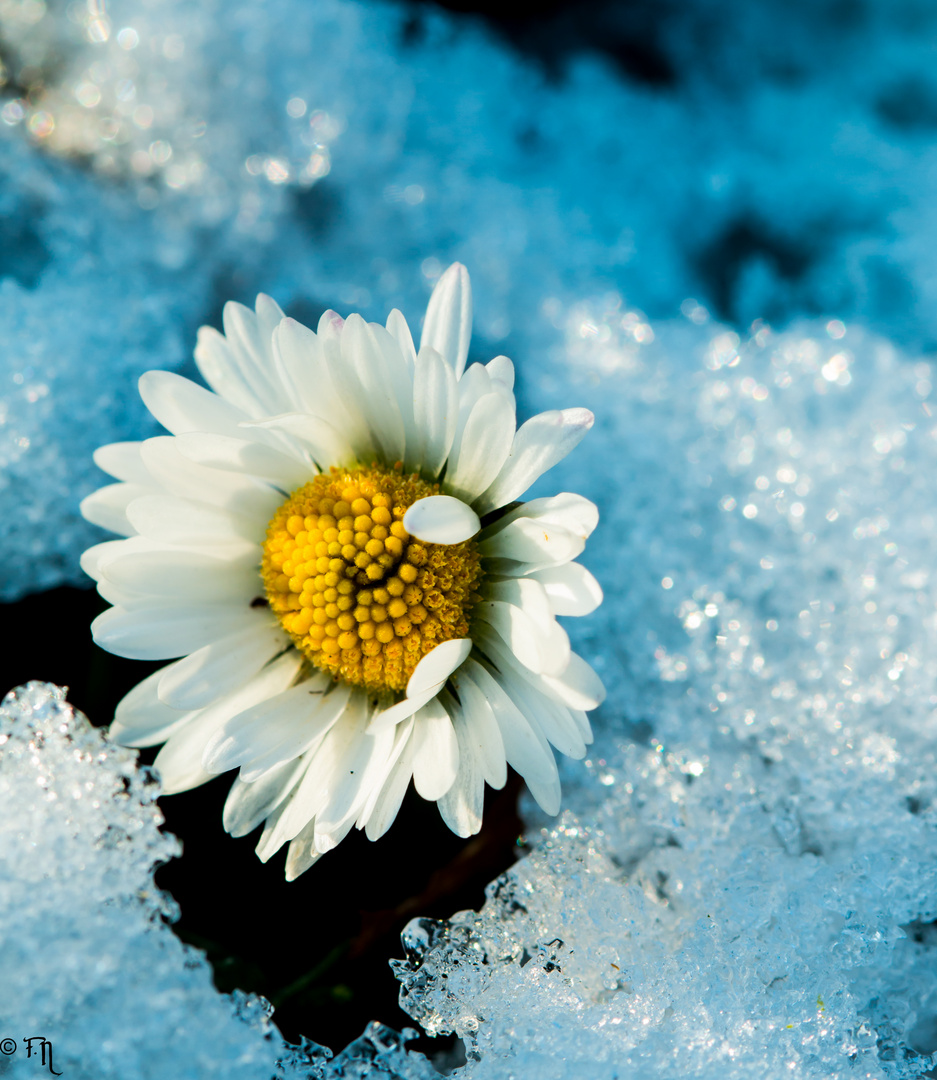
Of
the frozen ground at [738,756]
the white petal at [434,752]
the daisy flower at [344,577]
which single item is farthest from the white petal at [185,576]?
the frozen ground at [738,756]

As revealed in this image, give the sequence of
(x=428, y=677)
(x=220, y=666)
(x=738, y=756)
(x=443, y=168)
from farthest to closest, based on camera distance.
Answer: (x=443, y=168)
(x=738, y=756)
(x=220, y=666)
(x=428, y=677)

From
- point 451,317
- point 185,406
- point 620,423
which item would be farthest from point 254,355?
point 620,423

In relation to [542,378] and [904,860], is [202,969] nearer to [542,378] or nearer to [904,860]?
[904,860]

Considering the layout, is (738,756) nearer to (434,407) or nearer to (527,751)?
(527,751)

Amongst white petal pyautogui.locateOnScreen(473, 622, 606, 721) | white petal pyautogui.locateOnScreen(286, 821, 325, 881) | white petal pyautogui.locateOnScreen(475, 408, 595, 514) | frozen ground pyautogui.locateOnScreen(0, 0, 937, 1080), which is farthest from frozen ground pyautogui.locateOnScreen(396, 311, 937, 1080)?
white petal pyautogui.locateOnScreen(475, 408, 595, 514)

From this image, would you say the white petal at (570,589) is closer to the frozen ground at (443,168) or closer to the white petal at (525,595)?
the white petal at (525,595)

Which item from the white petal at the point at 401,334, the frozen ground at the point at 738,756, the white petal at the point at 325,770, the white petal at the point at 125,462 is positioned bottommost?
the frozen ground at the point at 738,756
